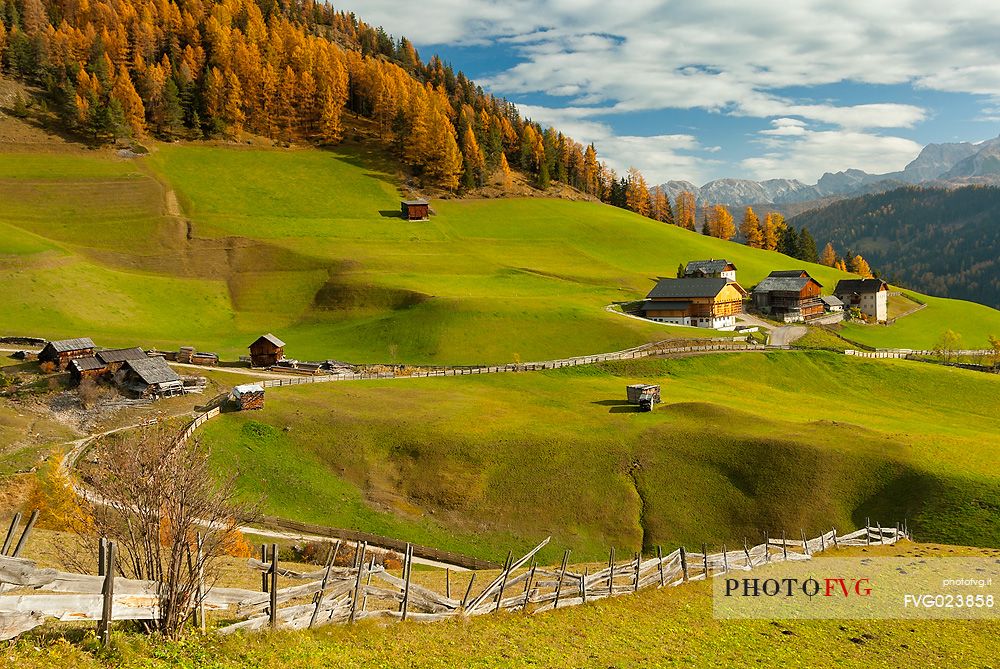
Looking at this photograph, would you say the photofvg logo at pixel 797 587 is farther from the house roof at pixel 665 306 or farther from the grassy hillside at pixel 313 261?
the house roof at pixel 665 306

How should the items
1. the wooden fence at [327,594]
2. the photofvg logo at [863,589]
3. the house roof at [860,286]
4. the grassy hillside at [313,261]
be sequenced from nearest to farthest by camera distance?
the wooden fence at [327,594]
the photofvg logo at [863,589]
the grassy hillside at [313,261]
the house roof at [860,286]

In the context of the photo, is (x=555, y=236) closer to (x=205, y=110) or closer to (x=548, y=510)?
(x=205, y=110)

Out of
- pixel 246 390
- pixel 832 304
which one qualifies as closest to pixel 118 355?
pixel 246 390

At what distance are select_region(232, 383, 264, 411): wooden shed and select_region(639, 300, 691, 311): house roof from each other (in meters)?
68.5

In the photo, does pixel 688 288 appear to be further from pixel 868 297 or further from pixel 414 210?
pixel 414 210

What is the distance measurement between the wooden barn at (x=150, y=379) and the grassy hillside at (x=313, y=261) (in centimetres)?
2172

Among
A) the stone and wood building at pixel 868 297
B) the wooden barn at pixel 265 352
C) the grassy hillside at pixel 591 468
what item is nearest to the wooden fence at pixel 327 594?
the grassy hillside at pixel 591 468

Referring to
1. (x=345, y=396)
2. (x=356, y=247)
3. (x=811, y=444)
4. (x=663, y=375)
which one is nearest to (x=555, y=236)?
(x=356, y=247)

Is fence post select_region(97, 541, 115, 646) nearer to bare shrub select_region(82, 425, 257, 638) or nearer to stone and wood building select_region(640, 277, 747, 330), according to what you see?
bare shrub select_region(82, 425, 257, 638)

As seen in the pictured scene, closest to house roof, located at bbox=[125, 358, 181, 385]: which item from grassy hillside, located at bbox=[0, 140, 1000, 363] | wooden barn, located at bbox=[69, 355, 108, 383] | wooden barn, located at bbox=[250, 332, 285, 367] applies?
wooden barn, located at bbox=[69, 355, 108, 383]

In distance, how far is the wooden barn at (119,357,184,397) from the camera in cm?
6091

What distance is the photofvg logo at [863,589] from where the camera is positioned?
2456 centimetres

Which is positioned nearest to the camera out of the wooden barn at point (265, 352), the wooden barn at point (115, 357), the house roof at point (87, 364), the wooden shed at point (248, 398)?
the wooden shed at point (248, 398)

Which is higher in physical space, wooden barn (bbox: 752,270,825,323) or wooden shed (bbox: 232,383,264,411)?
wooden barn (bbox: 752,270,825,323)
